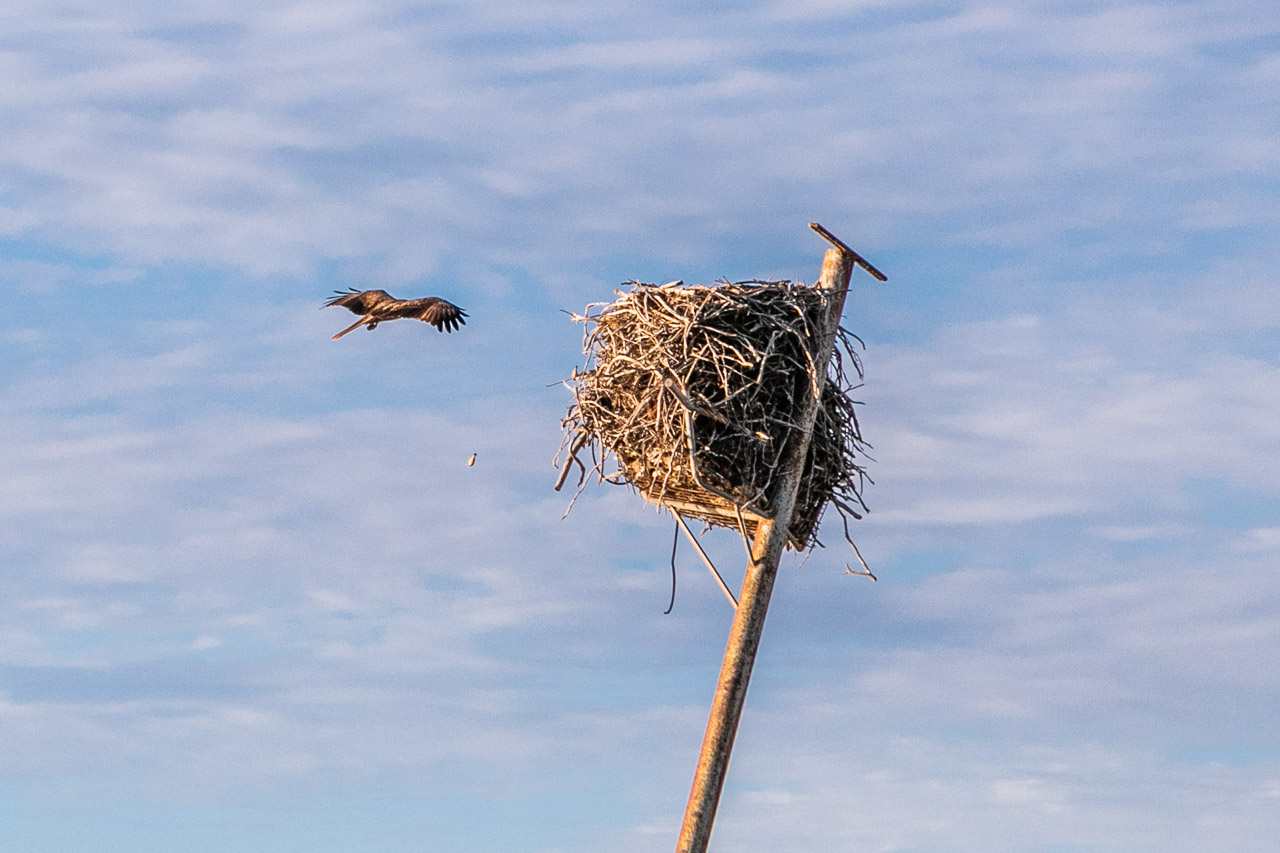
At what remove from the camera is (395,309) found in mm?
11398

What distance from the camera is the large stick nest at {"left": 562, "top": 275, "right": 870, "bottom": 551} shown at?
959 cm

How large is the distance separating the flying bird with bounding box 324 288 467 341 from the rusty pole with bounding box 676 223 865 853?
2.93 metres

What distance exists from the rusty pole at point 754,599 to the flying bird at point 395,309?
293cm

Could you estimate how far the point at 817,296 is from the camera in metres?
10.1

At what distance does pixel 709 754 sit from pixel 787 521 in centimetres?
157

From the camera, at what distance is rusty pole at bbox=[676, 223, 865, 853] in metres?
9.20

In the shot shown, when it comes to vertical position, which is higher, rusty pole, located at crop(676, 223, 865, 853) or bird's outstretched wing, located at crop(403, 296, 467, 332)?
bird's outstretched wing, located at crop(403, 296, 467, 332)

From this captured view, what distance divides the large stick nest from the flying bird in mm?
1576

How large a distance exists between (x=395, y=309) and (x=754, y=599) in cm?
371

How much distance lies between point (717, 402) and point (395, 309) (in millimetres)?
3033

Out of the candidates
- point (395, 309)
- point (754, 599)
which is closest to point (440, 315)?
point (395, 309)

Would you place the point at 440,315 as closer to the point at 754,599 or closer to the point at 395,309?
the point at 395,309

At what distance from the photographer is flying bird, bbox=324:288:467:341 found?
441 inches

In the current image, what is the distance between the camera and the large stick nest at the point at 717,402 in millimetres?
9594
